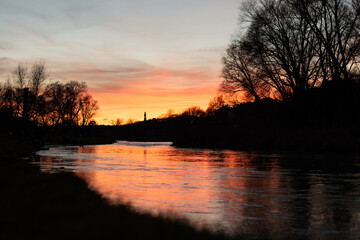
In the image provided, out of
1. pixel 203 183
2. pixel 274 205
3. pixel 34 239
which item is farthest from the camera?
pixel 203 183

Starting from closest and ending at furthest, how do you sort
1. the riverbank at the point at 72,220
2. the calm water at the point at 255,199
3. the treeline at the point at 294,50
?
the riverbank at the point at 72,220 → the calm water at the point at 255,199 → the treeline at the point at 294,50

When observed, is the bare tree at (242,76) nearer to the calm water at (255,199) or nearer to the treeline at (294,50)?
the treeline at (294,50)

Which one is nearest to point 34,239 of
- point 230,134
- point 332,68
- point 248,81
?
point 332,68

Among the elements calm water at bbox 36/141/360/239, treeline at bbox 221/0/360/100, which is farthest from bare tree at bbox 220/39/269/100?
calm water at bbox 36/141/360/239

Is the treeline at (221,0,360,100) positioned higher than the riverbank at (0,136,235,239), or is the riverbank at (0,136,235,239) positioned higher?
the treeline at (221,0,360,100)

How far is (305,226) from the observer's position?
9594mm

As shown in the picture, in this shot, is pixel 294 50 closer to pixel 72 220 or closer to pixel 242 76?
pixel 242 76

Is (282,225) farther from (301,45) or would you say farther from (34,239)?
(301,45)

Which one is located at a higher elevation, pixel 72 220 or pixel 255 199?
pixel 72 220

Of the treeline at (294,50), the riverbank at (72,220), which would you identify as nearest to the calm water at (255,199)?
the riverbank at (72,220)

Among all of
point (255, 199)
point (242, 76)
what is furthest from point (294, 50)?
point (255, 199)

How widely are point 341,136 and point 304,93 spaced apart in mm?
8092

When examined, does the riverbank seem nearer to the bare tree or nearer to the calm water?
the calm water

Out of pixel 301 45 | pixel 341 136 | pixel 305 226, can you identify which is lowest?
pixel 305 226
